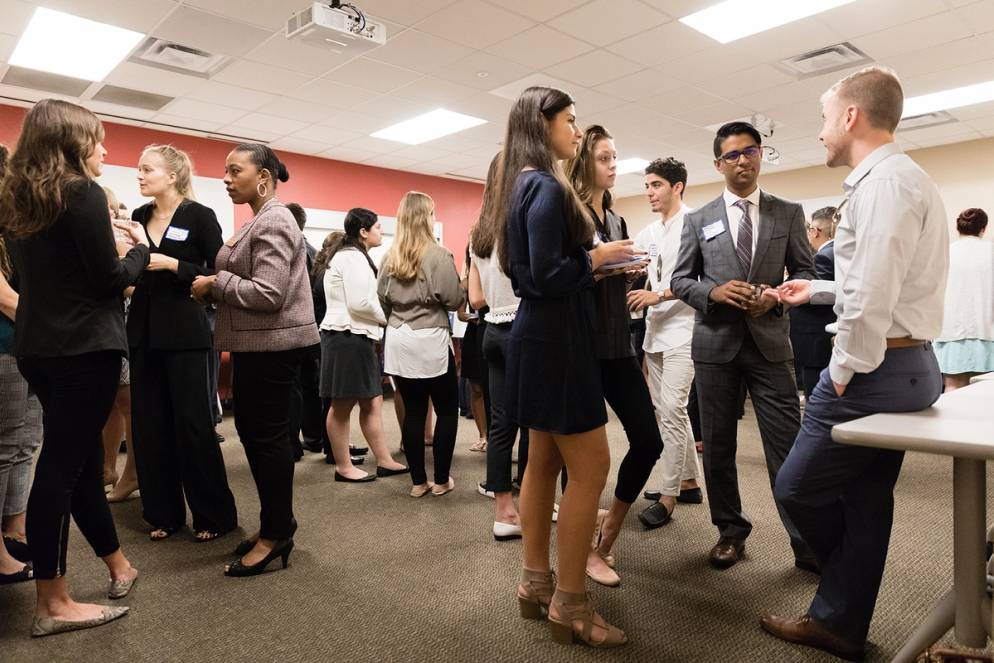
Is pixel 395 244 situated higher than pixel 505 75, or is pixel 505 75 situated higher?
pixel 505 75

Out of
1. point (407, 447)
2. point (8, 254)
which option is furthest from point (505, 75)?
point (8, 254)

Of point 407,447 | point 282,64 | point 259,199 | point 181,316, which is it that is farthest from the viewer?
point 282,64

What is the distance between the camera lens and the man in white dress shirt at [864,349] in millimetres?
1403

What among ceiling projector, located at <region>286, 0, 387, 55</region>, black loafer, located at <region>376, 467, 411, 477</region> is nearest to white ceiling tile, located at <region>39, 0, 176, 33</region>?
ceiling projector, located at <region>286, 0, 387, 55</region>

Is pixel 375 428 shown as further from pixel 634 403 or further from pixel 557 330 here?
pixel 557 330

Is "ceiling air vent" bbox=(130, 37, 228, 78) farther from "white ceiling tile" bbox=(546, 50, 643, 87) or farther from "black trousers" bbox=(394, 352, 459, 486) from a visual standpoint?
"black trousers" bbox=(394, 352, 459, 486)

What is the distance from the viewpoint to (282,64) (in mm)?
4957

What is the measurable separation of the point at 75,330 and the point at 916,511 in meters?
3.48

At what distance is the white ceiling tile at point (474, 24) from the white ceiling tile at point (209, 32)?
119 centimetres

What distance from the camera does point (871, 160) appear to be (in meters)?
1.50

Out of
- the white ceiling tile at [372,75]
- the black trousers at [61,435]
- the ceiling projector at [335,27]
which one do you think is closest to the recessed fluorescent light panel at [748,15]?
the ceiling projector at [335,27]

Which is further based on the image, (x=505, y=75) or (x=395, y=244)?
(x=505, y=75)

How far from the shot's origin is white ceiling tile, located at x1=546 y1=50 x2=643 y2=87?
16.0 feet

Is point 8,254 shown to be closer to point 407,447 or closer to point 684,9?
point 407,447
